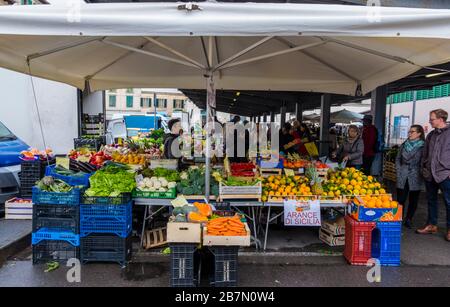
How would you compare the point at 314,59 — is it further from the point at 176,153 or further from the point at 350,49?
the point at 176,153

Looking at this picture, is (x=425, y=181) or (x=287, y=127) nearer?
(x=425, y=181)

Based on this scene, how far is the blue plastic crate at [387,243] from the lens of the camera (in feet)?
14.4

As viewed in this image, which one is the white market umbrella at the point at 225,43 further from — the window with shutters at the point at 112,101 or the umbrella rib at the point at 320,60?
the window with shutters at the point at 112,101

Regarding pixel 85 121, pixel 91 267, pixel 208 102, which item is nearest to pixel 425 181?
pixel 208 102

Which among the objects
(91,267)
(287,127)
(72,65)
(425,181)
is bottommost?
(91,267)

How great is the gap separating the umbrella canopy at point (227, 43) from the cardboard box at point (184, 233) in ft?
5.92

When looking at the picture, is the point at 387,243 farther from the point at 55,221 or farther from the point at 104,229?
the point at 55,221

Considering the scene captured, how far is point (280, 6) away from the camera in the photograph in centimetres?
297

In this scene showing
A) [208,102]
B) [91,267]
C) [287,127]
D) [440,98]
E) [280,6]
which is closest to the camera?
[280,6]

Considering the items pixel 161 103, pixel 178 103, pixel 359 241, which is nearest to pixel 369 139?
pixel 359 241

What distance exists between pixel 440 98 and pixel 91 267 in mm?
20164

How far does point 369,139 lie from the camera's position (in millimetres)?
8289

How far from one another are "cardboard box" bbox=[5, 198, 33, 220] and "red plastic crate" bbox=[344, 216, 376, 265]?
4.92m

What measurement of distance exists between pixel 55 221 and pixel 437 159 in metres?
5.28
